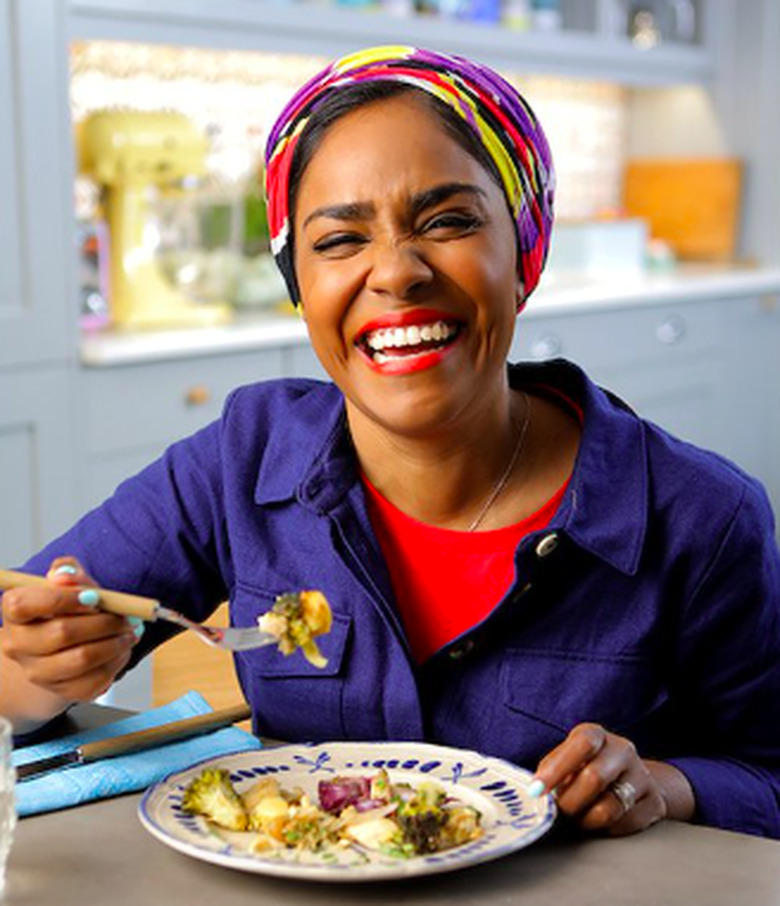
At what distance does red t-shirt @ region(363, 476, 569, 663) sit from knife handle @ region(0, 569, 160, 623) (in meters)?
0.40

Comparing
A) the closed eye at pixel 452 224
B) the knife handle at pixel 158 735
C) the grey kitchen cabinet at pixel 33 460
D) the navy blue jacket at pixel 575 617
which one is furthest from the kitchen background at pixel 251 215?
the closed eye at pixel 452 224

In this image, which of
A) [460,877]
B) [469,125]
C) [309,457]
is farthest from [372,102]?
[460,877]

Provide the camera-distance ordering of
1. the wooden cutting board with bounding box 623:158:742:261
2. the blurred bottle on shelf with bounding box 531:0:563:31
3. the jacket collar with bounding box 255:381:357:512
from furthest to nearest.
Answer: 1. the wooden cutting board with bounding box 623:158:742:261
2. the blurred bottle on shelf with bounding box 531:0:563:31
3. the jacket collar with bounding box 255:381:357:512

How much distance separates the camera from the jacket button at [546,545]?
4.41 feet

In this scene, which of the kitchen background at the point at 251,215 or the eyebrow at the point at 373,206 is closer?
the eyebrow at the point at 373,206

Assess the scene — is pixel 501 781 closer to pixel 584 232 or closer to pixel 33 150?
pixel 33 150

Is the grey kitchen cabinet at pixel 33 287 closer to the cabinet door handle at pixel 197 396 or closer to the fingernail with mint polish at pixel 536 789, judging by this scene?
the cabinet door handle at pixel 197 396

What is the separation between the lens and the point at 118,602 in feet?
3.49

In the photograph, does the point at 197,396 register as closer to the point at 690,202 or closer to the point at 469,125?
the point at 469,125

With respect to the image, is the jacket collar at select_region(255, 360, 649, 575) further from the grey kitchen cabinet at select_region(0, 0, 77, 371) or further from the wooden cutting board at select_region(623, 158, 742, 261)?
the wooden cutting board at select_region(623, 158, 742, 261)

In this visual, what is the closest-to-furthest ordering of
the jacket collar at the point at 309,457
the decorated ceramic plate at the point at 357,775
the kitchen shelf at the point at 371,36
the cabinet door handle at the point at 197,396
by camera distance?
the decorated ceramic plate at the point at 357,775, the jacket collar at the point at 309,457, the cabinet door handle at the point at 197,396, the kitchen shelf at the point at 371,36

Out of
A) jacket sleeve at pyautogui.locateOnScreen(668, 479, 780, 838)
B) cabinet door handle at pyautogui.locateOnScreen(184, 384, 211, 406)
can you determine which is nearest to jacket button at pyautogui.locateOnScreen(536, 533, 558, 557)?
jacket sleeve at pyautogui.locateOnScreen(668, 479, 780, 838)

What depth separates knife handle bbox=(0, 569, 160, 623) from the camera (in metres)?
1.05

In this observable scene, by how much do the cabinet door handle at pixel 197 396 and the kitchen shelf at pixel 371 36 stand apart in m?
0.79
